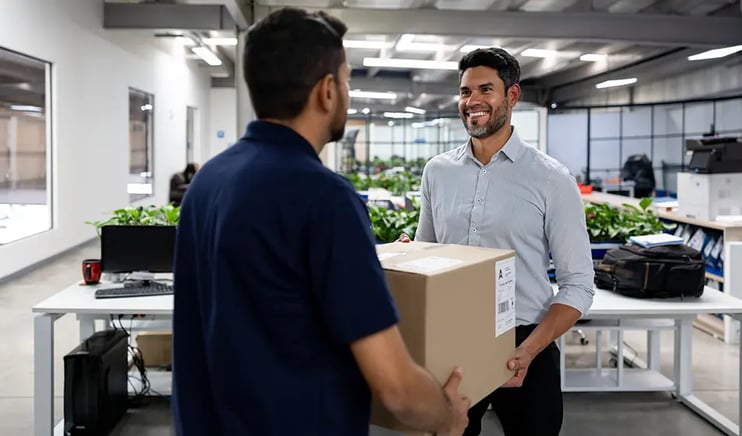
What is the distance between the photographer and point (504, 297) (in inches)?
56.1

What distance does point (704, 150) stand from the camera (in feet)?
18.4

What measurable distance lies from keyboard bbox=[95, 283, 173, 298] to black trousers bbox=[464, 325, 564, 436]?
2103mm

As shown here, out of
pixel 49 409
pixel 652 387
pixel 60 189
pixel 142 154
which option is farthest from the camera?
pixel 142 154

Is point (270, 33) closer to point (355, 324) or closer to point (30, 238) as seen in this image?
point (355, 324)

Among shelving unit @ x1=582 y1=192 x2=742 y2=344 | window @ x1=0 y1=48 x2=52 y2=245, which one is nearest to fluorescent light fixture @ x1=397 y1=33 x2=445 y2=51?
window @ x1=0 y1=48 x2=52 y2=245

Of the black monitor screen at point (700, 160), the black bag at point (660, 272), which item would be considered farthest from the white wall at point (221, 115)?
the black bag at point (660, 272)

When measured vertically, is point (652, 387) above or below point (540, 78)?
below

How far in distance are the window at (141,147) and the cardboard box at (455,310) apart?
11.0 metres

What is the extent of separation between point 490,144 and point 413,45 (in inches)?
347

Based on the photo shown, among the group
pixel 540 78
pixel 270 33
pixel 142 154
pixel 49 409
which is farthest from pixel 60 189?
pixel 540 78

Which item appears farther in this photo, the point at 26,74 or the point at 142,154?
the point at 142,154

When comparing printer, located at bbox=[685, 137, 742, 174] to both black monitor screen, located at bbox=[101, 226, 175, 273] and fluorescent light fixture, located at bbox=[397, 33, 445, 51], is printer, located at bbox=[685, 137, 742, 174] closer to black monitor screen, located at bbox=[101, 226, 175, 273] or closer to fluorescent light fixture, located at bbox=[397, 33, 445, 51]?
black monitor screen, located at bbox=[101, 226, 175, 273]

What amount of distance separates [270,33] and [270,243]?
30 centimetres

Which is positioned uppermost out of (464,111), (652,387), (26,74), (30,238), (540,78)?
(540,78)
